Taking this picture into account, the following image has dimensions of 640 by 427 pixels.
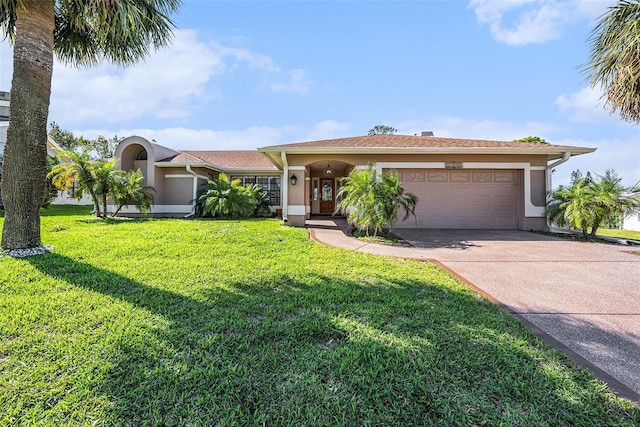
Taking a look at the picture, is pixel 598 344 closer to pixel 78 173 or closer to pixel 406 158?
pixel 406 158

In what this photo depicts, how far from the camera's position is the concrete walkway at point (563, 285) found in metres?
2.66

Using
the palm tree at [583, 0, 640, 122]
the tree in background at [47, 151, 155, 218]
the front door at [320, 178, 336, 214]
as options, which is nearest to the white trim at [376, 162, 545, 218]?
the palm tree at [583, 0, 640, 122]

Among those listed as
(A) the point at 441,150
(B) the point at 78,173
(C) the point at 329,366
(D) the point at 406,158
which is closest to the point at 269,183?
(B) the point at 78,173

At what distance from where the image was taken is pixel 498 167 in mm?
11172

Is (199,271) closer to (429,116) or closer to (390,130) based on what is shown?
(429,116)

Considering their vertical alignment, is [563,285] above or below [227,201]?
below

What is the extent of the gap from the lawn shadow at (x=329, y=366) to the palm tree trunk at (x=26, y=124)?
4254 millimetres

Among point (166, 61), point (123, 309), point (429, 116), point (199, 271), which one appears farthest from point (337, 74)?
point (123, 309)

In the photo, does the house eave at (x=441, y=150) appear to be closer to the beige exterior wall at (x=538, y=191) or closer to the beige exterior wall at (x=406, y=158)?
the beige exterior wall at (x=406, y=158)

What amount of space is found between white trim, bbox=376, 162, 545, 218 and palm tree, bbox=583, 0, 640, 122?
4136mm

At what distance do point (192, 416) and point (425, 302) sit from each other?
286cm

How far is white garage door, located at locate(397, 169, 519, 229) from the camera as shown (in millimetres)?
11477

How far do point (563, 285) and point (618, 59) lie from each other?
18.0 ft

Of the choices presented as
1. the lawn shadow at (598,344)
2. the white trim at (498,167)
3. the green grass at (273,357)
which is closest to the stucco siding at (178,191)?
the white trim at (498,167)
